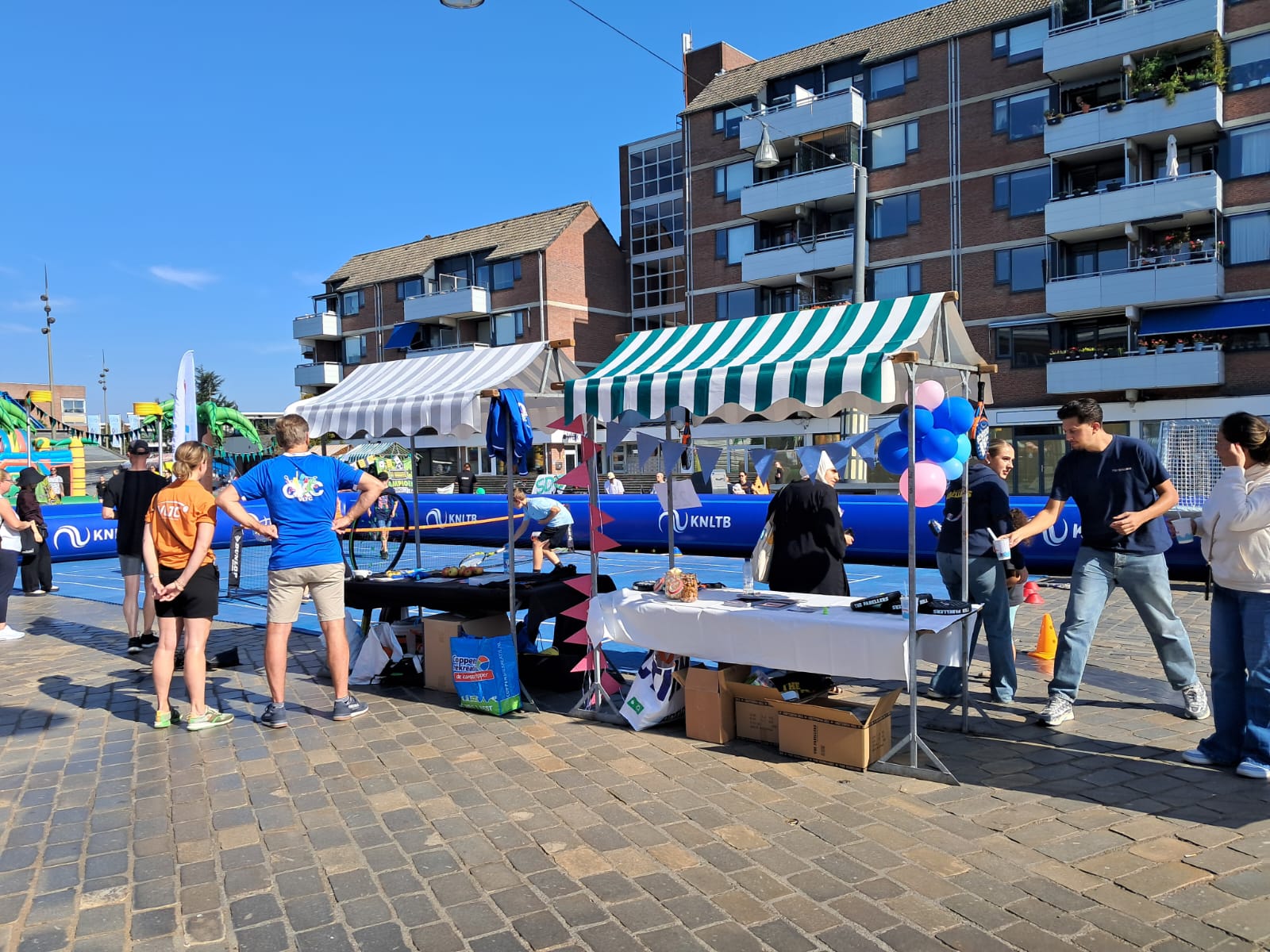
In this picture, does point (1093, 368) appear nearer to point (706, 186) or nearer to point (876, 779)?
point (706, 186)

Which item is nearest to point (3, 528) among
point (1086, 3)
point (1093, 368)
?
point (1093, 368)

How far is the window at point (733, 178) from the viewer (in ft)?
131

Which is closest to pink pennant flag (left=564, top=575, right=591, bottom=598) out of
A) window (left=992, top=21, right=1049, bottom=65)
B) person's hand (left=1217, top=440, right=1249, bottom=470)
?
person's hand (left=1217, top=440, right=1249, bottom=470)

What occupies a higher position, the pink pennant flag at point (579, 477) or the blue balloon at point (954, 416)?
the blue balloon at point (954, 416)

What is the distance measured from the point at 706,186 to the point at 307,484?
126 ft

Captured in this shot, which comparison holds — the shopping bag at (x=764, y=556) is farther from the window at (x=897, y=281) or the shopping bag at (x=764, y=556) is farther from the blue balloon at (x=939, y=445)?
the window at (x=897, y=281)

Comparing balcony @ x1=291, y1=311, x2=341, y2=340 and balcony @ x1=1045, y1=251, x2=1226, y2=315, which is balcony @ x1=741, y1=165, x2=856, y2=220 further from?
balcony @ x1=291, y1=311, x2=341, y2=340

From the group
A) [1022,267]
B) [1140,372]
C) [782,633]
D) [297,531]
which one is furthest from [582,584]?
[1022,267]

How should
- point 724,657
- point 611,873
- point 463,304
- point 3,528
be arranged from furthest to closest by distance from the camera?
point 463,304
point 3,528
point 724,657
point 611,873

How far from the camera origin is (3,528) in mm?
9297

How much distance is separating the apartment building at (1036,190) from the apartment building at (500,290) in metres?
9.89

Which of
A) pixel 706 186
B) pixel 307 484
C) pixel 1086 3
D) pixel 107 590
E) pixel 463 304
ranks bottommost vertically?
pixel 107 590

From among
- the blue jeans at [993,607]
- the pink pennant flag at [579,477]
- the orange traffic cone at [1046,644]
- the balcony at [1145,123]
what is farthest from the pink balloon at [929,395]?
the balcony at [1145,123]

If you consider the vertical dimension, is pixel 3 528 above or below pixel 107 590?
above
